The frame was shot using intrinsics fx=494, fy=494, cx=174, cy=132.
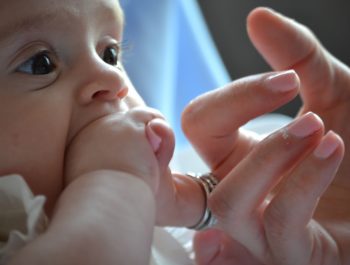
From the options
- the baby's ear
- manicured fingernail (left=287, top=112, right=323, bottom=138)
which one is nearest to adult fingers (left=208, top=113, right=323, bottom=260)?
manicured fingernail (left=287, top=112, right=323, bottom=138)

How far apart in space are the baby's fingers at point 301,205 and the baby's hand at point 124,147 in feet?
0.50

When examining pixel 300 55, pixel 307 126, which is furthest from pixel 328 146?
pixel 300 55

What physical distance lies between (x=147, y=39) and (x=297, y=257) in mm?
737

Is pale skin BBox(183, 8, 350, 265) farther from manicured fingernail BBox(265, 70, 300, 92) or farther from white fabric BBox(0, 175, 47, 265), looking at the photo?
white fabric BBox(0, 175, 47, 265)

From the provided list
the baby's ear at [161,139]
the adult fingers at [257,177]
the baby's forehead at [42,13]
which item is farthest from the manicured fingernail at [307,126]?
the baby's forehead at [42,13]

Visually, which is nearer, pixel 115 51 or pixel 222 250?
pixel 115 51

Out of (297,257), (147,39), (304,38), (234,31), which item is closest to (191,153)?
(147,39)

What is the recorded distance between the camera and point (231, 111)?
2.18 ft

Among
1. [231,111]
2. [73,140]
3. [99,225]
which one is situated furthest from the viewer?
[231,111]

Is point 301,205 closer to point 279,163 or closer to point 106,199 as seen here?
point 279,163

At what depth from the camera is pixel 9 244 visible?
0.43 metres

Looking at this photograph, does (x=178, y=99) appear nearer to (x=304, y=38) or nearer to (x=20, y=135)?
(x=304, y=38)

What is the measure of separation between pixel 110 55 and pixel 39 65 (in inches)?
4.4

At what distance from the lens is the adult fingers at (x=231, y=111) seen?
2.01ft
